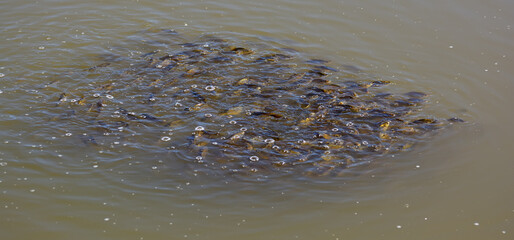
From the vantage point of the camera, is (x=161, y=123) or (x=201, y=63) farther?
(x=201, y=63)

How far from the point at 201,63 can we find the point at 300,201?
375cm

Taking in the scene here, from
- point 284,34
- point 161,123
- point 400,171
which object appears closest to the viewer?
point 400,171

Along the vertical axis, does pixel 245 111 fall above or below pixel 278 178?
above

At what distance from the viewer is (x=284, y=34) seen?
36.8 ft

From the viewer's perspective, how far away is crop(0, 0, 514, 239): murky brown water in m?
6.90

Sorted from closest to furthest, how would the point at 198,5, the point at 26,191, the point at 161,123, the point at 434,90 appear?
the point at 26,191, the point at 161,123, the point at 434,90, the point at 198,5

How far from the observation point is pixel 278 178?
301 inches

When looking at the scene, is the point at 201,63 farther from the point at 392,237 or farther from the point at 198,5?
the point at 392,237

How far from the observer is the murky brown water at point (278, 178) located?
22.6 ft

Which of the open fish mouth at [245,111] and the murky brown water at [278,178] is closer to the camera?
the murky brown water at [278,178]

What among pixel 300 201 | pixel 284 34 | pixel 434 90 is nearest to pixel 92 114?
pixel 300 201

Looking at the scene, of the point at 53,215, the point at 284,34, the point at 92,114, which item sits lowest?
the point at 53,215

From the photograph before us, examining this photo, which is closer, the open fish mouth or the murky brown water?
the murky brown water

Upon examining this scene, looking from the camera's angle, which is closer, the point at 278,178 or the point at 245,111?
the point at 278,178
